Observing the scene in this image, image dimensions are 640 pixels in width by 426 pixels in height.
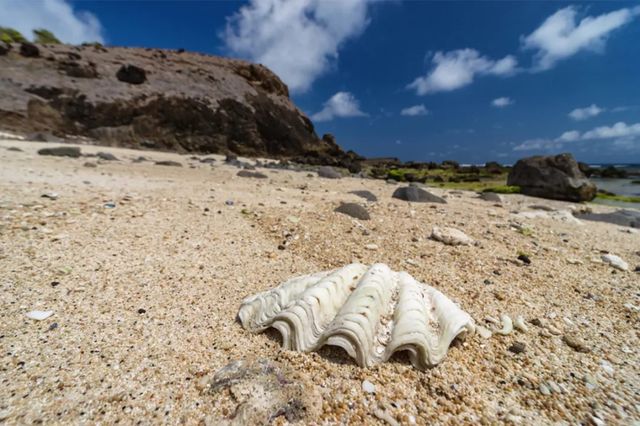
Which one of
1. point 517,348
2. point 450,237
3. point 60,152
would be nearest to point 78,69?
point 60,152

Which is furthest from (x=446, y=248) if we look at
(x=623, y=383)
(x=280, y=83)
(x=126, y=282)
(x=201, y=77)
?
(x=280, y=83)

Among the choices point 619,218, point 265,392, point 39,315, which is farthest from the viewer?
point 619,218

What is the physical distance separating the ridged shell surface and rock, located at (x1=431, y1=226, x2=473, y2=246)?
223 cm

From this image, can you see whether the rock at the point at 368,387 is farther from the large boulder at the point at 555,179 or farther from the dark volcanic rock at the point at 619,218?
the large boulder at the point at 555,179

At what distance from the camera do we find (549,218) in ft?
23.3

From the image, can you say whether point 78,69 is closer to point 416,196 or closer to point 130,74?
point 130,74

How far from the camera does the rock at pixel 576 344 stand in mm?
2056

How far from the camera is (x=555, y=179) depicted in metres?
12.4

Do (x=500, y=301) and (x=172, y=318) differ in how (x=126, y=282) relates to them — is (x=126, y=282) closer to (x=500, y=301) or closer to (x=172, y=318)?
(x=172, y=318)

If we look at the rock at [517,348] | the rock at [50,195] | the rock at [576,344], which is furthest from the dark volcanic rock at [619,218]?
the rock at [50,195]

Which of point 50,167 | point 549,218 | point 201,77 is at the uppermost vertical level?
point 201,77

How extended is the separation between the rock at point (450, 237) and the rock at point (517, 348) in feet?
7.78

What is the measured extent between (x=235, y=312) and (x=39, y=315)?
1.39 metres

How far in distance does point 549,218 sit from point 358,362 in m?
7.85
